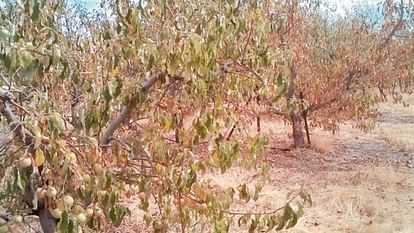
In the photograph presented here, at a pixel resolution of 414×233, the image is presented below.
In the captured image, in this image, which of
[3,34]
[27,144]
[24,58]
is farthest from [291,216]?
[3,34]

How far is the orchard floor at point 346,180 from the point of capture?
6.26 m

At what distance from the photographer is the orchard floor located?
6262 mm

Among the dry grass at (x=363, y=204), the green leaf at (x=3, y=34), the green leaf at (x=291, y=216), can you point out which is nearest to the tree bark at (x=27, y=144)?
the green leaf at (x=3, y=34)

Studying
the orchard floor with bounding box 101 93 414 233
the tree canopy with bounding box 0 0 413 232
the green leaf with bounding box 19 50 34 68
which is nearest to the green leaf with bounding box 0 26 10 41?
the tree canopy with bounding box 0 0 413 232

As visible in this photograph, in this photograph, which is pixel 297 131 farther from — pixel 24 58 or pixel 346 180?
pixel 24 58

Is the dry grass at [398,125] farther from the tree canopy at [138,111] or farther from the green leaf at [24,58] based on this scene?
the green leaf at [24,58]

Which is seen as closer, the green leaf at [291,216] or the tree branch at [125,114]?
the green leaf at [291,216]

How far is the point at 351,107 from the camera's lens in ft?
30.6

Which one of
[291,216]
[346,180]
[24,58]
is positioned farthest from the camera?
[346,180]

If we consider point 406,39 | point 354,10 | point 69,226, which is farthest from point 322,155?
point 69,226

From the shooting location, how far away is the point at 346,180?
8.30 metres

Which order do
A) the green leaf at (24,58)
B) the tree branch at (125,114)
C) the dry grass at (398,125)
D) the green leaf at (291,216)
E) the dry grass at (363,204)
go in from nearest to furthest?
1. the green leaf at (24,58)
2. the green leaf at (291,216)
3. the tree branch at (125,114)
4. the dry grass at (363,204)
5. the dry grass at (398,125)

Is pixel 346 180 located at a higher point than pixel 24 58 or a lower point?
lower

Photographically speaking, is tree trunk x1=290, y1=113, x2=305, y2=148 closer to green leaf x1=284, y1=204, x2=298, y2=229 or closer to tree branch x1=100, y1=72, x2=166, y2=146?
tree branch x1=100, y1=72, x2=166, y2=146
